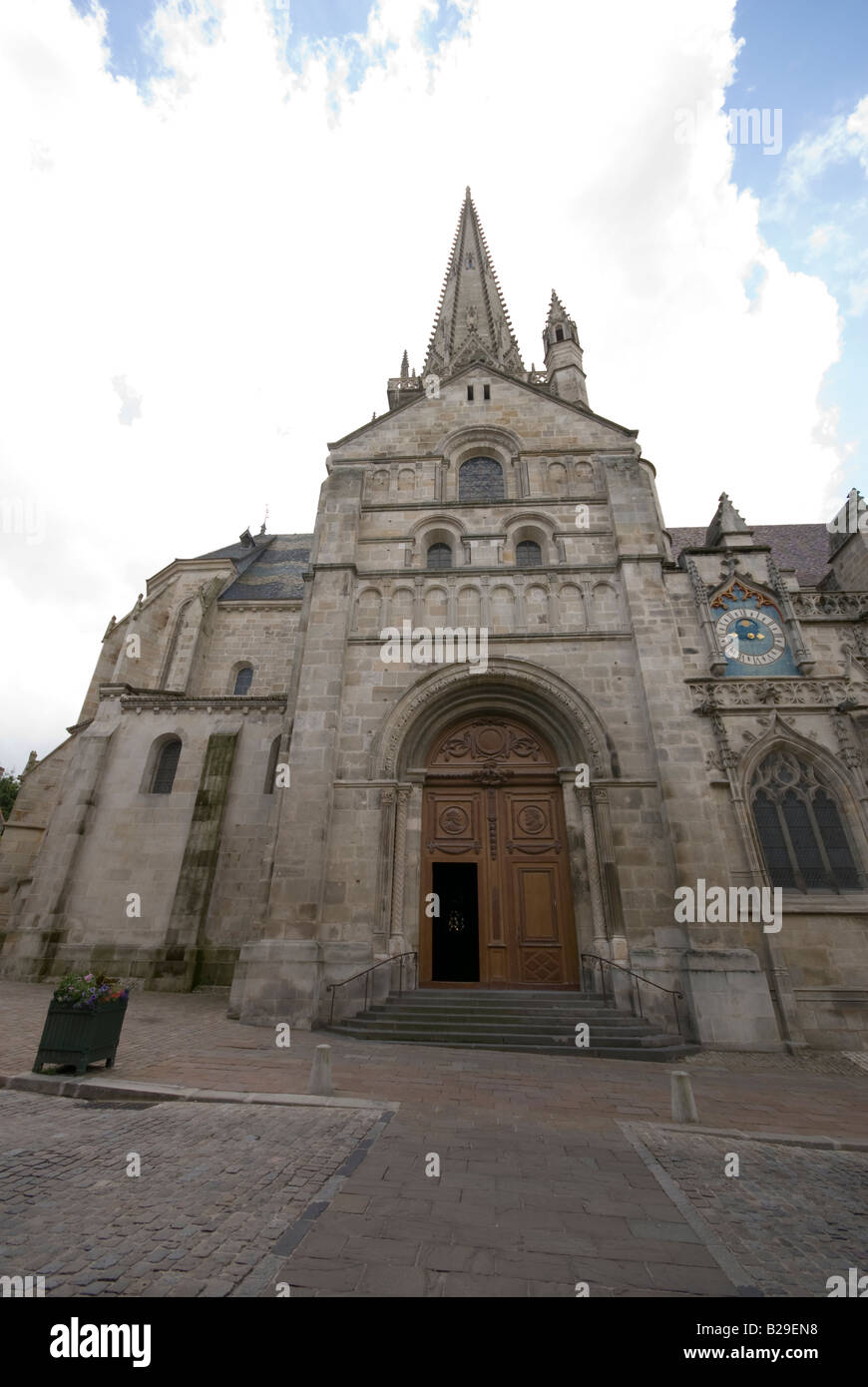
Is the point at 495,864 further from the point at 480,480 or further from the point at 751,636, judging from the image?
the point at 480,480

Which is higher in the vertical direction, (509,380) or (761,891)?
(509,380)

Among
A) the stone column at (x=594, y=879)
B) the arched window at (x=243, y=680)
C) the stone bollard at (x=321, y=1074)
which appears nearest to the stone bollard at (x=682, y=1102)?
the stone bollard at (x=321, y=1074)

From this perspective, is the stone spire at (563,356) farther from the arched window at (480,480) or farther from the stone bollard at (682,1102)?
the stone bollard at (682,1102)

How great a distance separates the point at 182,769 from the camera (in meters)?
16.8

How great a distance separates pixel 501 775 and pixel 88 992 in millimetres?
8444

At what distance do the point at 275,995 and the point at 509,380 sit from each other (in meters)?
18.0

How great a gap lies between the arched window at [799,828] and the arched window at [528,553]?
7.46m

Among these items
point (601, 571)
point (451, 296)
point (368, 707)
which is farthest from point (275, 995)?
point (451, 296)

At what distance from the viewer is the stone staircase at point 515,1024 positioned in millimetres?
9047

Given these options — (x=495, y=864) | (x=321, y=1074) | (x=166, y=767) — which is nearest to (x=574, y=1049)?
(x=495, y=864)

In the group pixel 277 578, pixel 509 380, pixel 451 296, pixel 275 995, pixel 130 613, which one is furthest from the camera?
pixel 451 296
